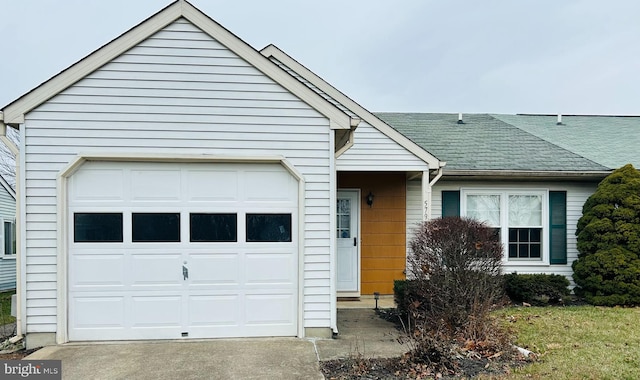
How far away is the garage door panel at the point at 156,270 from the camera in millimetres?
5879

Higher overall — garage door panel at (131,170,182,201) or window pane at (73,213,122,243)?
garage door panel at (131,170,182,201)

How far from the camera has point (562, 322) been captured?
22.6 feet

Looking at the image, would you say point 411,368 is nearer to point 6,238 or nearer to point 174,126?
point 174,126

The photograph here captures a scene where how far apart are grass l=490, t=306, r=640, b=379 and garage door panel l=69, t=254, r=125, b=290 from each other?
522 centimetres

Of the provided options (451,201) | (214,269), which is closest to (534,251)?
(451,201)

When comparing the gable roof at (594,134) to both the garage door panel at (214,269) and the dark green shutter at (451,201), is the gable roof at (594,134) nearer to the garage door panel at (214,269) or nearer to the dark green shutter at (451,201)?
the dark green shutter at (451,201)

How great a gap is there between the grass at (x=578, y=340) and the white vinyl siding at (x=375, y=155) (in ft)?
11.0

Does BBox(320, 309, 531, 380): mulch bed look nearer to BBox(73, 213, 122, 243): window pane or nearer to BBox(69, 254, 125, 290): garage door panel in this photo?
BBox(69, 254, 125, 290): garage door panel

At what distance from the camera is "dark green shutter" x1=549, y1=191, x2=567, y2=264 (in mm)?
9570

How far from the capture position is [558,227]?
31.5 feet

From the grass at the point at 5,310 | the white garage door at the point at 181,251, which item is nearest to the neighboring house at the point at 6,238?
the grass at the point at 5,310

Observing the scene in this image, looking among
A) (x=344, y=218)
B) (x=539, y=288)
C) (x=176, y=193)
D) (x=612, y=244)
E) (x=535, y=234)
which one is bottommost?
(x=539, y=288)

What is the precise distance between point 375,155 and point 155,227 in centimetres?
456

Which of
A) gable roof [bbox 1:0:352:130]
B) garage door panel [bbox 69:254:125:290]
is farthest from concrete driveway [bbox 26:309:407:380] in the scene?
gable roof [bbox 1:0:352:130]
